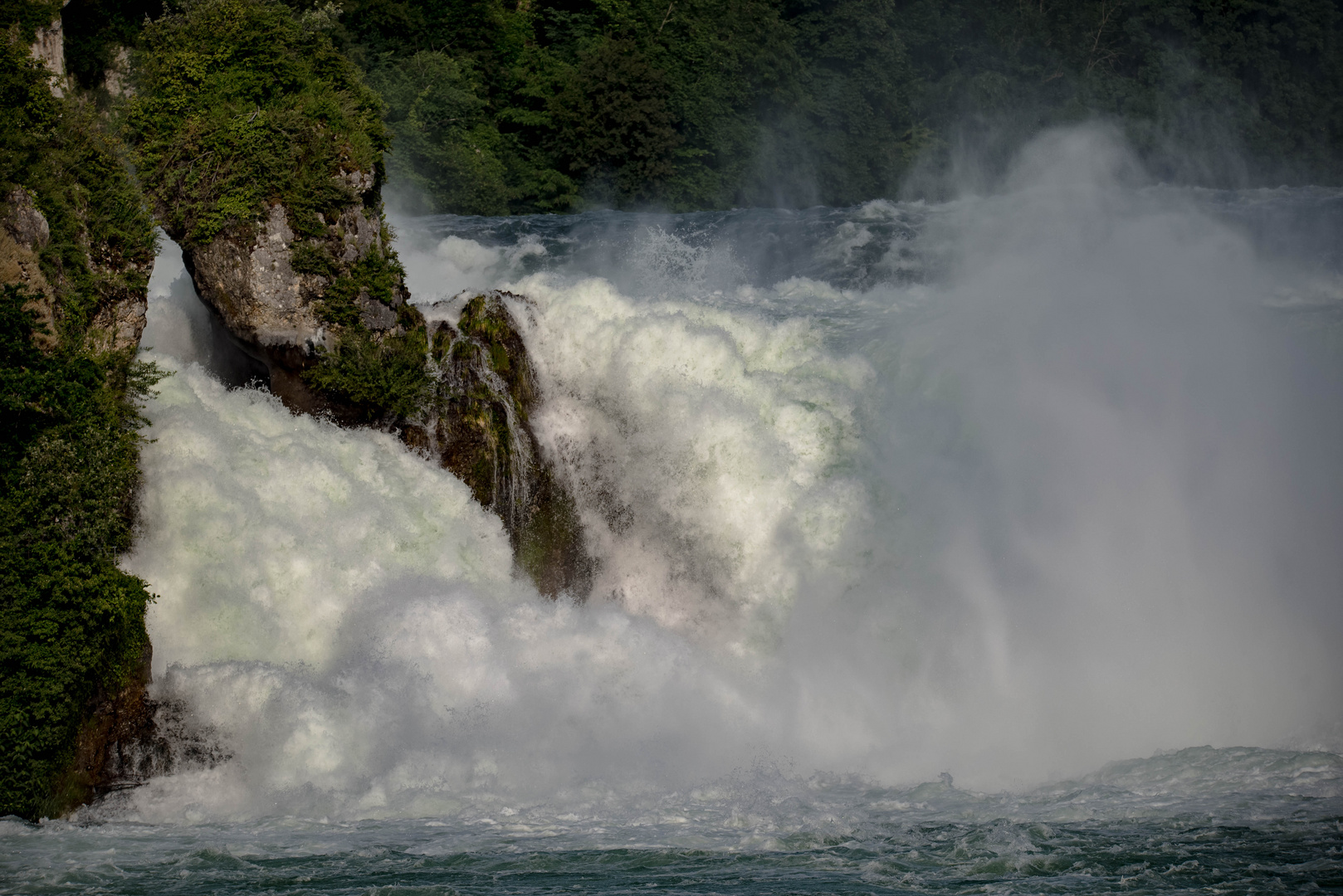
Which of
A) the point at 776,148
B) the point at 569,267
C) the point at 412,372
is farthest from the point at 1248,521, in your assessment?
the point at 776,148

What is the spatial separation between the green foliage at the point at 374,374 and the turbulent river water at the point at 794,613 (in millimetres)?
500

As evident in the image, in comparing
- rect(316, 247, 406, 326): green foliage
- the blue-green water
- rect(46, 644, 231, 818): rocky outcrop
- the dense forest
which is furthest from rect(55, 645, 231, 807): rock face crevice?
the dense forest

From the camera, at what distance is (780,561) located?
1458 centimetres

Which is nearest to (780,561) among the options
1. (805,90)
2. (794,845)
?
(794,845)

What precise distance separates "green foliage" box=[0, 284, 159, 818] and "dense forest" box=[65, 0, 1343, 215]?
19533 millimetres

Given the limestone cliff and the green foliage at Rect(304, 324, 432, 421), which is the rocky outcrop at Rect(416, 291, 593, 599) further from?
the limestone cliff

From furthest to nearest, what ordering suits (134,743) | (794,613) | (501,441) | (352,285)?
(501,441) < (794,613) < (352,285) < (134,743)

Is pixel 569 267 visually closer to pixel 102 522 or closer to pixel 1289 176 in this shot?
pixel 102 522

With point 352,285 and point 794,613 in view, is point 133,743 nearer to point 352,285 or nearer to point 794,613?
point 352,285

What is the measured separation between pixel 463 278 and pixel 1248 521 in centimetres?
1218

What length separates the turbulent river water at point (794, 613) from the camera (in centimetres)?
876

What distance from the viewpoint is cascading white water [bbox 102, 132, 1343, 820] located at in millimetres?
11211

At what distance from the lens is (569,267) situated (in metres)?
21.1

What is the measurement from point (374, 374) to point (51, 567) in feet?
14.4
